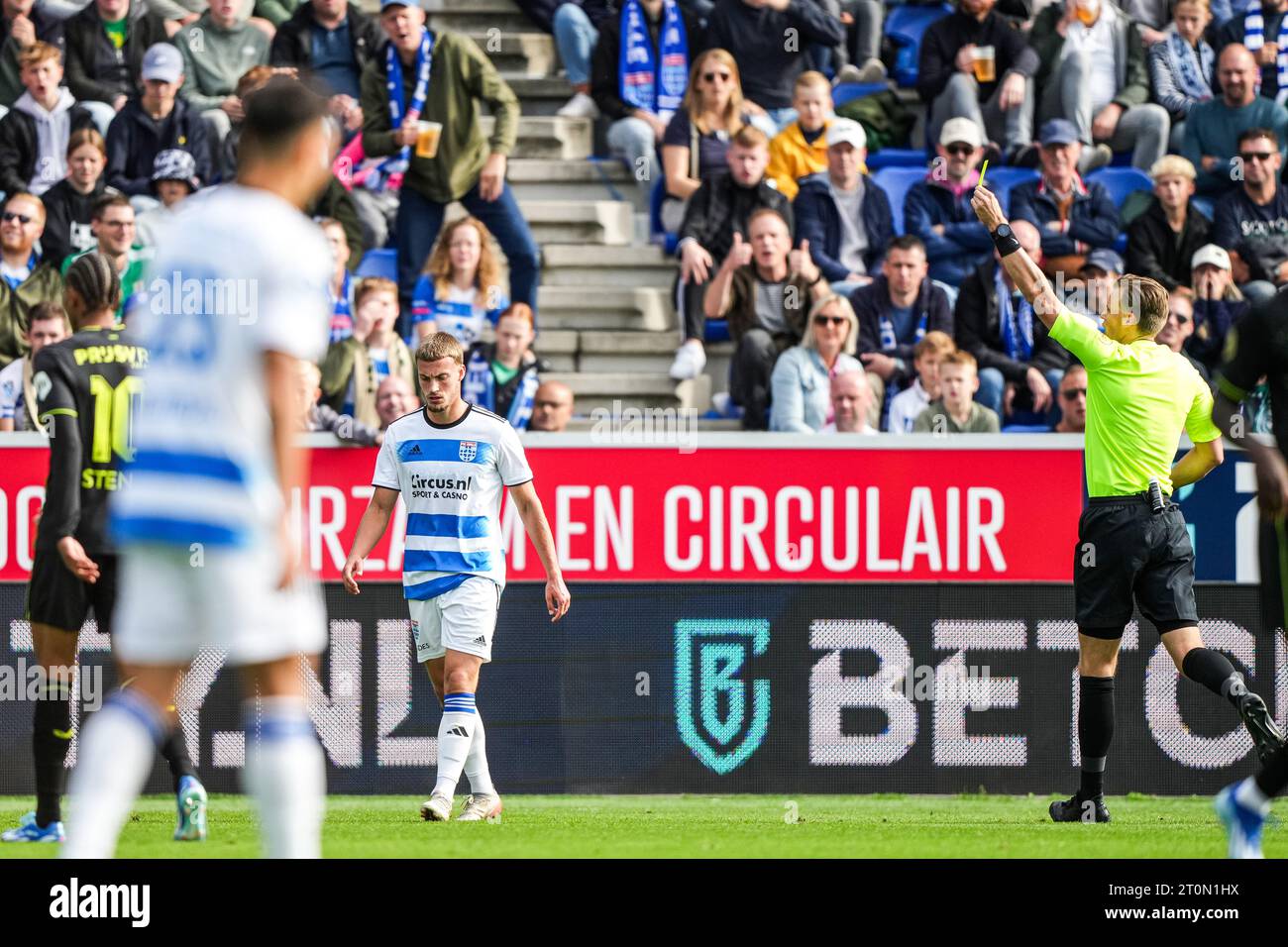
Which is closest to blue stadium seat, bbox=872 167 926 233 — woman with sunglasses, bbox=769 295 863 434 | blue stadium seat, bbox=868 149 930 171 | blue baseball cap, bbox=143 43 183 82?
blue stadium seat, bbox=868 149 930 171

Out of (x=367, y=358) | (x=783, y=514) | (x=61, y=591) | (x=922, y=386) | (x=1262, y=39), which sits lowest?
A: (x=61, y=591)

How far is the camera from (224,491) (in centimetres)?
504

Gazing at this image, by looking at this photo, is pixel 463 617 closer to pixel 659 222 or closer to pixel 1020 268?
pixel 1020 268

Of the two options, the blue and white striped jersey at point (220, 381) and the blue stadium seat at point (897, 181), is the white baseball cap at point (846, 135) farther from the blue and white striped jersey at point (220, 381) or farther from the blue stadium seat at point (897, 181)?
the blue and white striped jersey at point (220, 381)

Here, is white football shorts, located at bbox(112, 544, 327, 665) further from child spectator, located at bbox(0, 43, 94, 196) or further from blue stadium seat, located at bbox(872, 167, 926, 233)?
blue stadium seat, located at bbox(872, 167, 926, 233)

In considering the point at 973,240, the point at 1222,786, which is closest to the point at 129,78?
the point at 973,240

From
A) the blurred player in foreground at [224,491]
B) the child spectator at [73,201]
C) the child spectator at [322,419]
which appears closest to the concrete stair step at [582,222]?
the child spectator at [73,201]

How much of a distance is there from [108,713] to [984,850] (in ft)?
11.6

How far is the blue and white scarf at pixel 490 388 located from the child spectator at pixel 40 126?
3552 millimetres

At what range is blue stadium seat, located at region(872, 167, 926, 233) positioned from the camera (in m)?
14.4

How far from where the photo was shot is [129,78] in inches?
573

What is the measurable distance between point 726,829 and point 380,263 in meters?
6.59

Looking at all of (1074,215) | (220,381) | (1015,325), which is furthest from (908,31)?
(220,381)
